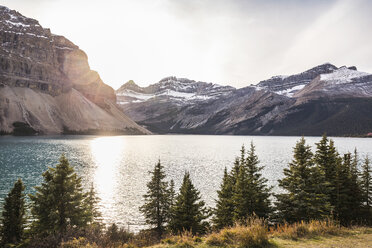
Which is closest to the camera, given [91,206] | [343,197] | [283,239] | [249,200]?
[283,239]

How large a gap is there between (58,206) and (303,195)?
1864cm

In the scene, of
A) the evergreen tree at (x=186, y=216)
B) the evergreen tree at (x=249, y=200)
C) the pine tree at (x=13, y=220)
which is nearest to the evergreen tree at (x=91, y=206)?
the pine tree at (x=13, y=220)

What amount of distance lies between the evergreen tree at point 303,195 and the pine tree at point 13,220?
19.5 m

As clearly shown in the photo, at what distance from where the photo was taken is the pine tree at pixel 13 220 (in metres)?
15.6

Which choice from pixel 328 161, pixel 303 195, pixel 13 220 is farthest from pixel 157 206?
pixel 328 161

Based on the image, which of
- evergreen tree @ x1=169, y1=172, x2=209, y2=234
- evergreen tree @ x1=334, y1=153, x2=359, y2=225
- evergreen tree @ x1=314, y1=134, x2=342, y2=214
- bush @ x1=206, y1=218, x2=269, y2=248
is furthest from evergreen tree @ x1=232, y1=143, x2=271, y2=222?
bush @ x1=206, y1=218, x2=269, y2=248

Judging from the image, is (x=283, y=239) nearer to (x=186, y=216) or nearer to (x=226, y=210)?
(x=186, y=216)

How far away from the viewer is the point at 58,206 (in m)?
17.3

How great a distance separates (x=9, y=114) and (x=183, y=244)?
707ft

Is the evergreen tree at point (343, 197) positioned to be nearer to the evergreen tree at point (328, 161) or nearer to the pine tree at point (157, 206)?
the evergreen tree at point (328, 161)

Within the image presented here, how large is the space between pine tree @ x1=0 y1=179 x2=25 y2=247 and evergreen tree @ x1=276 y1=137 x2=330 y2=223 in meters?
19.5

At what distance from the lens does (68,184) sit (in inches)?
705

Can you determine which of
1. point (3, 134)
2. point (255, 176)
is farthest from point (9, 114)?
point (255, 176)

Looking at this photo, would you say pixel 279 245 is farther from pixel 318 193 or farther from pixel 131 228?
pixel 131 228
